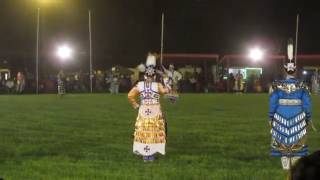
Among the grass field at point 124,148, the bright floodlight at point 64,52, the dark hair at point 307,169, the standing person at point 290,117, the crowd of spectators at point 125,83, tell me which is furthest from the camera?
the bright floodlight at point 64,52

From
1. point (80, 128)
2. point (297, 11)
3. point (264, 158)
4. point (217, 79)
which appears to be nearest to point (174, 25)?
point (297, 11)

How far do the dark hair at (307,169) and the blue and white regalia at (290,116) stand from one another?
8629mm

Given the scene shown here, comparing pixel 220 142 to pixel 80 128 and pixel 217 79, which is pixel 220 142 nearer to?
pixel 80 128

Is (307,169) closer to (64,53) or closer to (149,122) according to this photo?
(149,122)

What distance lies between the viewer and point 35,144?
50.2 ft

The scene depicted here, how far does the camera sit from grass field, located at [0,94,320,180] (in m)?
10.9

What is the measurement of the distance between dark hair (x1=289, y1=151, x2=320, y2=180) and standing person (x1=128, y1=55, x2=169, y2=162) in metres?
9.84

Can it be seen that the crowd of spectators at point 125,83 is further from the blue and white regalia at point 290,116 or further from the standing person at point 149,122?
the blue and white regalia at point 290,116

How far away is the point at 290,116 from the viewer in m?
10.7

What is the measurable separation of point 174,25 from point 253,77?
23560 mm

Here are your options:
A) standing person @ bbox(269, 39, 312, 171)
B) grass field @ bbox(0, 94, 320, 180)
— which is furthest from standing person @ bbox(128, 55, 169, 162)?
standing person @ bbox(269, 39, 312, 171)

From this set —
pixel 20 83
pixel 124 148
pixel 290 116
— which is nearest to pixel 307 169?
pixel 290 116

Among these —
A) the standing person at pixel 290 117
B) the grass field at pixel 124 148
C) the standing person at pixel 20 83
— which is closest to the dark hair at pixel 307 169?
the grass field at pixel 124 148

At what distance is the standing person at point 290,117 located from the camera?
10.7 m
